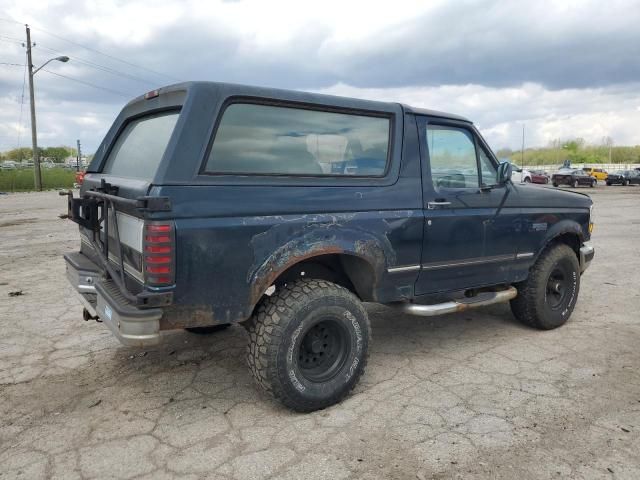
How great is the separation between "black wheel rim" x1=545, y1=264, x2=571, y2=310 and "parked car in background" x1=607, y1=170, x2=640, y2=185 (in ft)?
131

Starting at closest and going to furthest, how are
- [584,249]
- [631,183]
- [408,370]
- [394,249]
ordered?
[394,249], [408,370], [584,249], [631,183]

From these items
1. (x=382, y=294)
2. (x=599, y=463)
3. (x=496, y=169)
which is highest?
(x=496, y=169)

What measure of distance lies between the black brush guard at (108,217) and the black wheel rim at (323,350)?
3.27ft

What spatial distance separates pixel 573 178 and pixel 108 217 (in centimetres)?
3745

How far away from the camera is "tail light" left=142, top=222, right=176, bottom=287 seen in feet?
8.90

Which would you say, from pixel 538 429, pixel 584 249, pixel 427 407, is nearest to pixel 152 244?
pixel 427 407

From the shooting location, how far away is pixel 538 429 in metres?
3.06

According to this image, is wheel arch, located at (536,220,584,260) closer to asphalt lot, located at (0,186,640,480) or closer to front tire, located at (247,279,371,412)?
asphalt lot, located at (0,186,640,480)

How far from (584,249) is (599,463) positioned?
297cm

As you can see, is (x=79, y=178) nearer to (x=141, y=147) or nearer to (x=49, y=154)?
(x=141, y=147)

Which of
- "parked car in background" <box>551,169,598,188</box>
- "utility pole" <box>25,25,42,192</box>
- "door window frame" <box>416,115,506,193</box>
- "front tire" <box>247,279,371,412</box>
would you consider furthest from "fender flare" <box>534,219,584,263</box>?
"parked car in background" <box>551,169,598,188</box>

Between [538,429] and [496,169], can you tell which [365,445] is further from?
[496,169]

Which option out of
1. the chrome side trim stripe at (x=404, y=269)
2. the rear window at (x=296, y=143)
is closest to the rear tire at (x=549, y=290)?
the chrome side trim stripe at (x=404, y=269)

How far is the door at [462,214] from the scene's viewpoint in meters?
3.88
